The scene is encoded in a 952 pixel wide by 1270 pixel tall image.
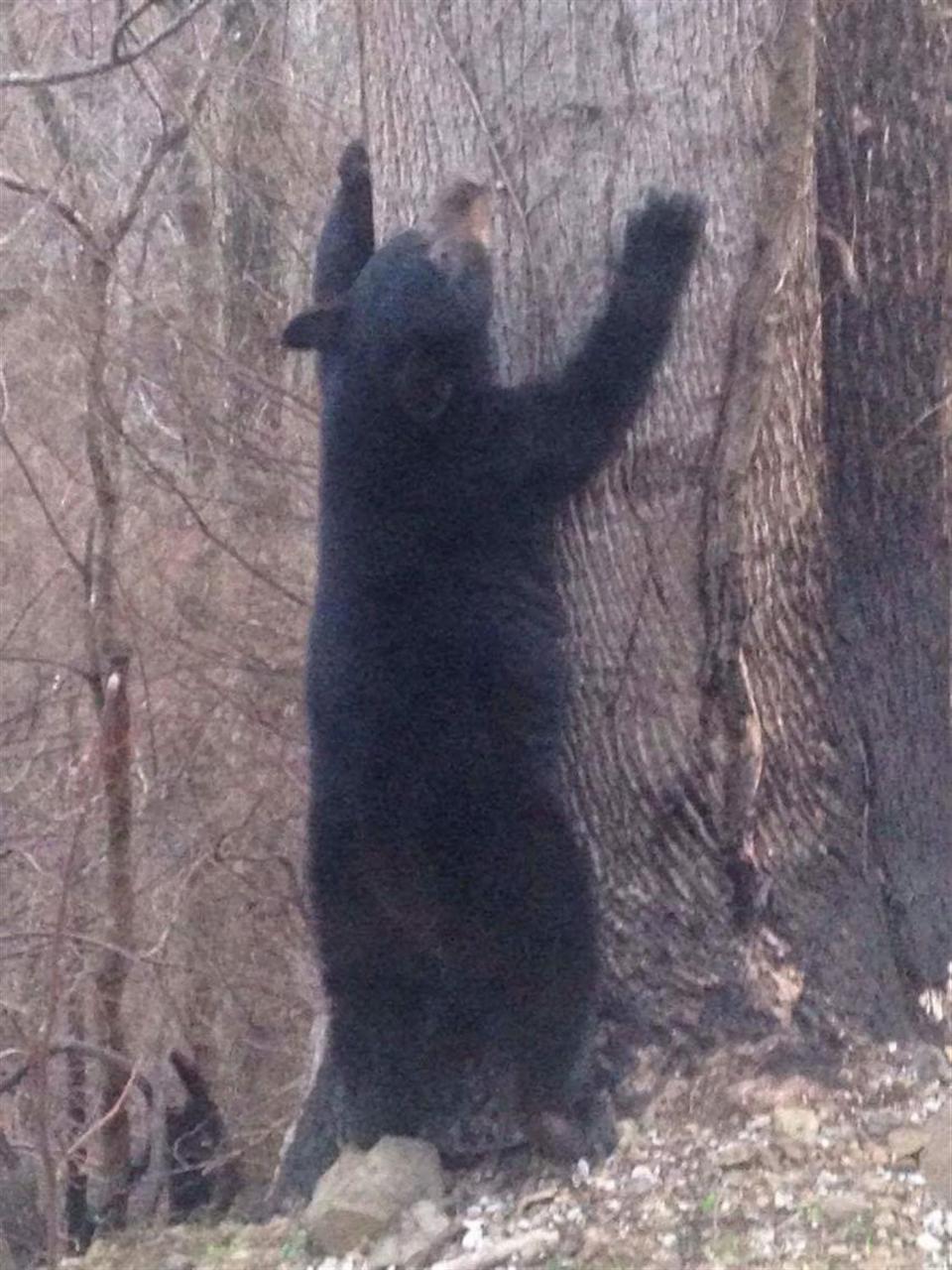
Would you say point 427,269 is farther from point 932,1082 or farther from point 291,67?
point 291,67

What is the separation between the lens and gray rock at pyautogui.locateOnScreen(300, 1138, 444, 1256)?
3.37 metres

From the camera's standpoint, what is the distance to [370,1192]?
342cm

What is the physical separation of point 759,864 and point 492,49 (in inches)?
72.8

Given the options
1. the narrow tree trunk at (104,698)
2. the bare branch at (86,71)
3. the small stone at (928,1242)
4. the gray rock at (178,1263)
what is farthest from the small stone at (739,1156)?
the narrow tree trunk at (104,698)

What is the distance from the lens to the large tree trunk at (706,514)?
134 inches

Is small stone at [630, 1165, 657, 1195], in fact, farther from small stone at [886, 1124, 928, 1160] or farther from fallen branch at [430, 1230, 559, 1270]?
small stone at [886, 1124, 928, 1160]

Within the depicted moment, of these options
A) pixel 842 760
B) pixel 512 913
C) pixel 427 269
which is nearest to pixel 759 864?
pixel 842 760

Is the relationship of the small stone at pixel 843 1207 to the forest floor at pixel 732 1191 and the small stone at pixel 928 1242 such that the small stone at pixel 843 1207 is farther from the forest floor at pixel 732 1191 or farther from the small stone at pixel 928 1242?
the small stone at pixel 928 1242

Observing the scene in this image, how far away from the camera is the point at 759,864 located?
11.6 feet

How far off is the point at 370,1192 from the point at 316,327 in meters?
2.03

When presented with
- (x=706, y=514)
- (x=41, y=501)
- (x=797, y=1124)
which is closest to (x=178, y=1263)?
(x=797, y=1124)

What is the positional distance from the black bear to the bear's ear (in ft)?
0.75

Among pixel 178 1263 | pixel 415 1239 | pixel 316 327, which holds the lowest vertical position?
pixel 178 1263

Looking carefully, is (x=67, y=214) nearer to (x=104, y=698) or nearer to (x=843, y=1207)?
(x=104, y=698)
